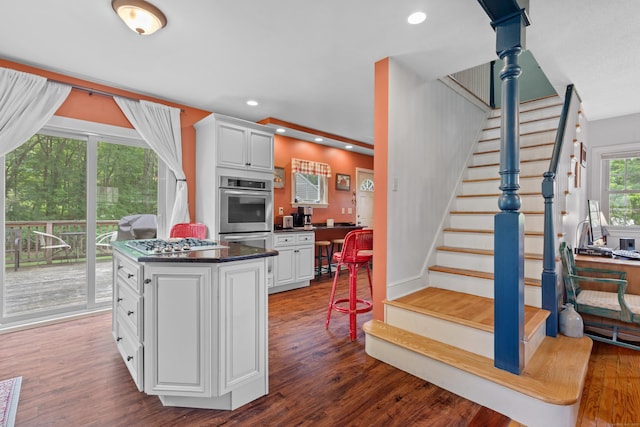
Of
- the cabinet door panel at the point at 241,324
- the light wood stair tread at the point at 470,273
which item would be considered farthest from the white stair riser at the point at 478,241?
the cabinet door panel at the point at 241,324

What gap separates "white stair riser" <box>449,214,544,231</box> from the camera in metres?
2.91

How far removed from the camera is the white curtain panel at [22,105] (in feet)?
9.22

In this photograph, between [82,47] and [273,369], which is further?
[82,47]

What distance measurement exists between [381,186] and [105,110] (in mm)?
3175

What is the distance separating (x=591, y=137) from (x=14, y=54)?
689 centimetres

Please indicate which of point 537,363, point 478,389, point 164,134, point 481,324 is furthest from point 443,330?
point 164,134

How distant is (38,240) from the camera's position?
3213mm

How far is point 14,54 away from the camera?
276cm

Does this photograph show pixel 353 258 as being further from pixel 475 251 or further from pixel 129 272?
pixel 129 272

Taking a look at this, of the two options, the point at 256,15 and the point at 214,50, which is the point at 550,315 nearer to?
the point at 256,15

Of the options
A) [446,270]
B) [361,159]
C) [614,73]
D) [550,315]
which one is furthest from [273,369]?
[361,159]

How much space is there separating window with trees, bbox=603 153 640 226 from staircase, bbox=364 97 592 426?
141 cm

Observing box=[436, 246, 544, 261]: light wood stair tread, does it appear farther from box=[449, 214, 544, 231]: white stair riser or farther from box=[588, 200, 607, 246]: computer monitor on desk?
box=[588, 200, 607, 246]: computer monitor on desk

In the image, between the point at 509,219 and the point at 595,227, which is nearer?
the point at 509,219
